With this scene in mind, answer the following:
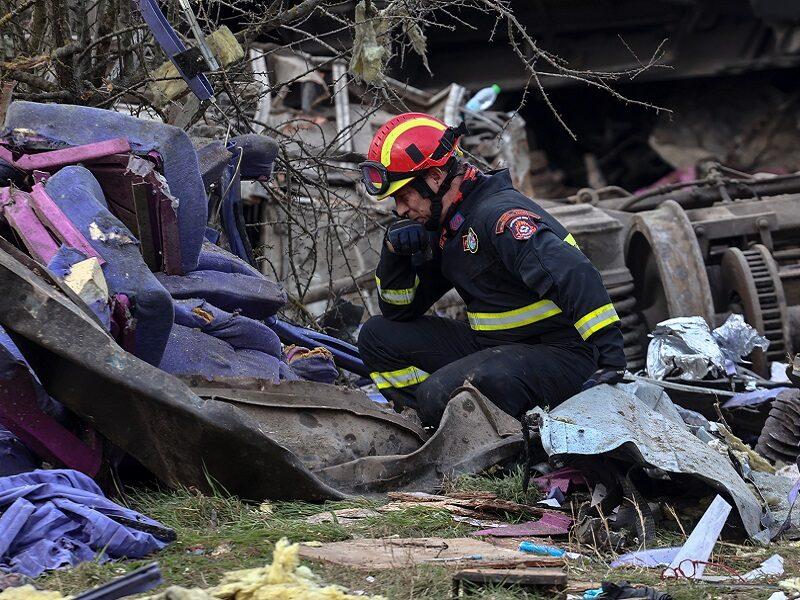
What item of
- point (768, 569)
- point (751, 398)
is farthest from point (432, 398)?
point (768, 569)

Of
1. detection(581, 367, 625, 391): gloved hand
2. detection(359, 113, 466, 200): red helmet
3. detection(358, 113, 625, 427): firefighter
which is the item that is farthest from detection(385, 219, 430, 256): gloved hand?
detection(581, 367, 625, 391): gloved hand

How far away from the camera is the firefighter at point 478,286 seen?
4418 millimetres

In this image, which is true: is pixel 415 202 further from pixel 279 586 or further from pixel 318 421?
pixel 279 586

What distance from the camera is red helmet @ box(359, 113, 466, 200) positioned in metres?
4.79

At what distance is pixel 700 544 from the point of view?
3.34 meters

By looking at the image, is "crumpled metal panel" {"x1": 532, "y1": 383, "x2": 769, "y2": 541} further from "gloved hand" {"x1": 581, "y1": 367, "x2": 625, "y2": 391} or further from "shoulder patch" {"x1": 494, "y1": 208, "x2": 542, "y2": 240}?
"shoulder patch" {"x1": 494, "y1": 208, "x2": 542, "y2": 240}

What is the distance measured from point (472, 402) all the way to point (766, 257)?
3.16m

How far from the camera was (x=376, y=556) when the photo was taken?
304 cm

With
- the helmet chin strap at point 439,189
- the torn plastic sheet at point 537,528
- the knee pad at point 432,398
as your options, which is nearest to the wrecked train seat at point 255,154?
the helmet chin strap at point 439,189

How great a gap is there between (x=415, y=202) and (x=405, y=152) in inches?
9.8

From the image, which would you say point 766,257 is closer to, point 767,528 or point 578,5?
point 767,528

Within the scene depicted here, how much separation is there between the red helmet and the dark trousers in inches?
29.5

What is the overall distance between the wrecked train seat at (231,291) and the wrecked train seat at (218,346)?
8 centimetres

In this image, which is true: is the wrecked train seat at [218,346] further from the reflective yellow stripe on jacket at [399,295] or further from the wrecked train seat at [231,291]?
the reflective yellow stripe on jacket at [399,295]
